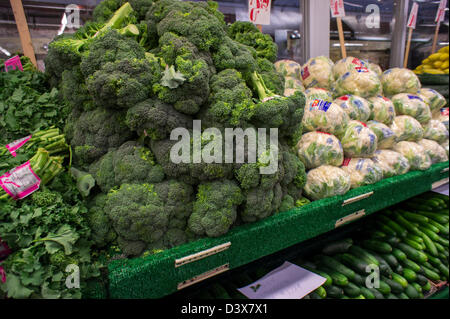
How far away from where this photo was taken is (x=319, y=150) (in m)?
1.56

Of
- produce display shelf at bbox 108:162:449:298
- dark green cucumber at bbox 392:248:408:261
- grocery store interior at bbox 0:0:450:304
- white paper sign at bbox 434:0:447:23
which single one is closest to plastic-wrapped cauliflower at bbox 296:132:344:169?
grocery store interior at bbox 0:0:450:304

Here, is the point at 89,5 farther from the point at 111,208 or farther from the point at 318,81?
the point at 318,81

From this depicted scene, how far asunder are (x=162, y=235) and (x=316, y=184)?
0.80 metres

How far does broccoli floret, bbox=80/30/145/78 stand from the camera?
3.43 ft

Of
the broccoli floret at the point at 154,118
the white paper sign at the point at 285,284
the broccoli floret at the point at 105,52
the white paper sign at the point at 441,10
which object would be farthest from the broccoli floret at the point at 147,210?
the white paper sign at the point at 441,10

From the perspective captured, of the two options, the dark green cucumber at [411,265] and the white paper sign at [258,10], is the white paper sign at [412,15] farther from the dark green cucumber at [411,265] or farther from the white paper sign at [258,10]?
the dark green cucumber at [411,265]

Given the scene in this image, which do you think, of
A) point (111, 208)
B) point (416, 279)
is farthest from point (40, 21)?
point (416, 279)

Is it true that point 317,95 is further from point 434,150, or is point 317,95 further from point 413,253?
point 413,253

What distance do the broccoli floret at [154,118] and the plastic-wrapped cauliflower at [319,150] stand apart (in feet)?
2.45

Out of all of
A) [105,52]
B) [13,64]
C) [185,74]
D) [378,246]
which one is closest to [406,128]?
[378,246]

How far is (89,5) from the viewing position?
64.2 inches

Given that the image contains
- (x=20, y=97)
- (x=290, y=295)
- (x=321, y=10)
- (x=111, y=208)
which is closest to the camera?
(x=111, y=208)

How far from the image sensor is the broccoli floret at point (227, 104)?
1106mm

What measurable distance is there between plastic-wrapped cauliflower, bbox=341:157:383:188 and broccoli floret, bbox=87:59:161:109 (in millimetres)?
1146
